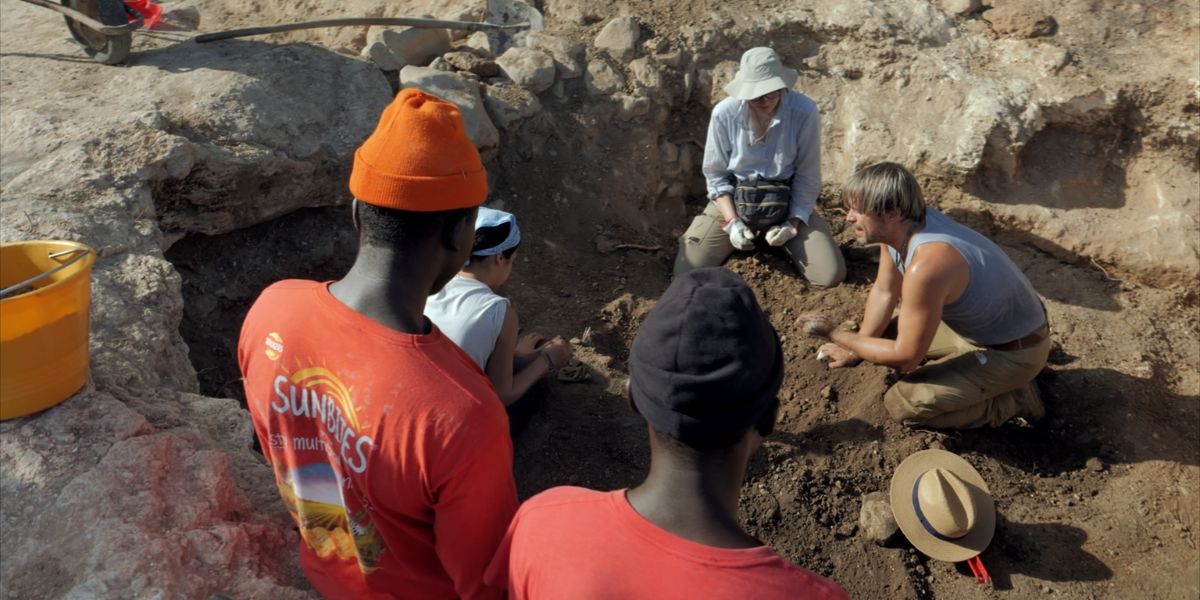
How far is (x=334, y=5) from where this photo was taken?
18.5 feet

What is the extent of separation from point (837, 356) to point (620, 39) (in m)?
2.58

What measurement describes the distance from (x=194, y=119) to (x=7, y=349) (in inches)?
90.6

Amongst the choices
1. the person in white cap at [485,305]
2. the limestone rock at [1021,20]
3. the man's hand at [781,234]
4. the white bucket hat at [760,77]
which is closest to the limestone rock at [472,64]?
the white bucket hat at [760,77]

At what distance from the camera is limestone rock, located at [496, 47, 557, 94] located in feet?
17.3

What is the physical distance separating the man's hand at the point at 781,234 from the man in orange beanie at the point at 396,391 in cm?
337

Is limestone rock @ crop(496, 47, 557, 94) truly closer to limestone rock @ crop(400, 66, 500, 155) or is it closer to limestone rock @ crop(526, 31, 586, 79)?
limestone rock @ crop(526, 31, 586, 79)

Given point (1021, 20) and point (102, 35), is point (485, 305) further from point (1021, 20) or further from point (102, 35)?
point (1021, 20)

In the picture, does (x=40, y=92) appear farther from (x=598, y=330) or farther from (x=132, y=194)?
(x=598, y=330)

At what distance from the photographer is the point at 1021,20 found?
538cm

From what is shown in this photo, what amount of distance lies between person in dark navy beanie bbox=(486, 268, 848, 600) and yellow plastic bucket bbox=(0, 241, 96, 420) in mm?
1375

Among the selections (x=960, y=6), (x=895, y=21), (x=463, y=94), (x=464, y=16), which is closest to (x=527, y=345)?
(x=463, y=94)

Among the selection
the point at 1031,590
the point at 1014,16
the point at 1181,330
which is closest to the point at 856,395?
the point at 1031,590

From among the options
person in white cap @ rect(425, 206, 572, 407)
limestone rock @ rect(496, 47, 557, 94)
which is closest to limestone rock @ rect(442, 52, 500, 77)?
limestone rock @ rect(496, 47, 557, 94)

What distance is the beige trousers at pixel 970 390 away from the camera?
151 inches
